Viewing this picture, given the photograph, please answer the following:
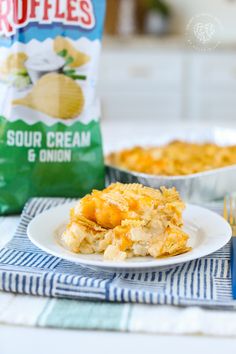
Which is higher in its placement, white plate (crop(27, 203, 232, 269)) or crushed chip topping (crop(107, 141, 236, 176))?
white plate (crop(27, 203, 232, 269))

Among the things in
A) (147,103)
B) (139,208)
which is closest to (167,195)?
(139,208)

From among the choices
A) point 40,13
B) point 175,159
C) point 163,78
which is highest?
point 40,13

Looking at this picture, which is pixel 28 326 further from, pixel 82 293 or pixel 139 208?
pixel 139 208

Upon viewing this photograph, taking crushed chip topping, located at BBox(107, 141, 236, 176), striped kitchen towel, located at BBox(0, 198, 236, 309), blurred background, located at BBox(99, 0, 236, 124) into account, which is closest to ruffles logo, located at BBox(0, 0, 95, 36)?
crushed chip topping, located at BBox(107, 141, 236, 176)

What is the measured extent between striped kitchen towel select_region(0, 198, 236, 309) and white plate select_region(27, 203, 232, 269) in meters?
0.02

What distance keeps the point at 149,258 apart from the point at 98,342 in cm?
20

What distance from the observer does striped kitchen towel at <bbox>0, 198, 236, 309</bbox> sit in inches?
29.5

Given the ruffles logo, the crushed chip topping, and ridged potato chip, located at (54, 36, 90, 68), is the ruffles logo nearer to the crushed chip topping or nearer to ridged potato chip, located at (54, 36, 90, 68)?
ridged potato chip, located at (54, 36, 90, 68)

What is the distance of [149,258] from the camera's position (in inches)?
33.0

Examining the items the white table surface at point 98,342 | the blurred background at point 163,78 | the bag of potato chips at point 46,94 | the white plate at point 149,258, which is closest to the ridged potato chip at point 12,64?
the bag of potato chips at point 46,94

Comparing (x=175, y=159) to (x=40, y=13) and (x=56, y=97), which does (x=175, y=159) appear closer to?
(x=56, y=97)

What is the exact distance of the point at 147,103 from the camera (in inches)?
145

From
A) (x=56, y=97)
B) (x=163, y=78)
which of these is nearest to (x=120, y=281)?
(x=56, y=97)

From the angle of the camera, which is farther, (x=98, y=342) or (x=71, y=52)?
(x=71, y=52)
